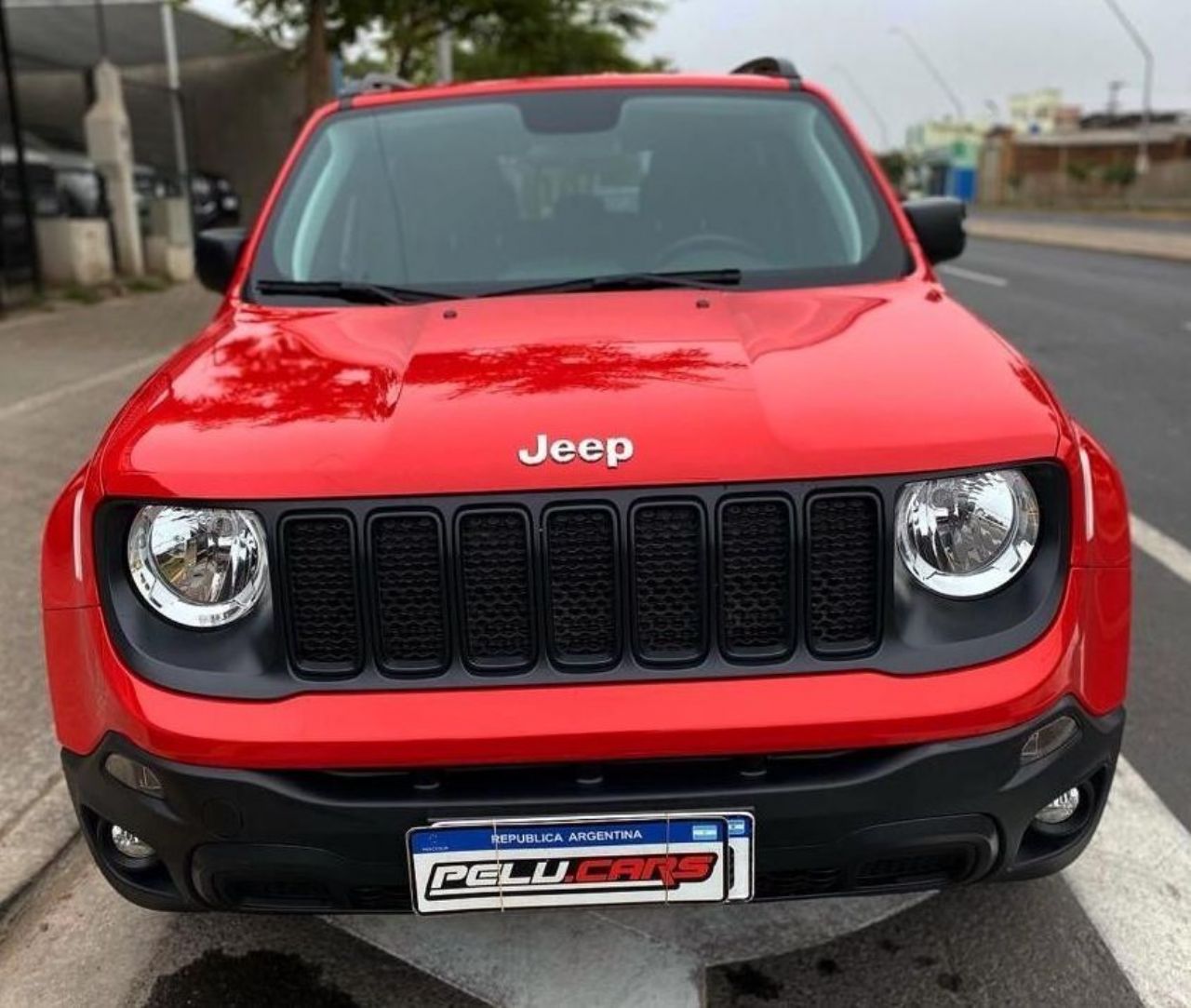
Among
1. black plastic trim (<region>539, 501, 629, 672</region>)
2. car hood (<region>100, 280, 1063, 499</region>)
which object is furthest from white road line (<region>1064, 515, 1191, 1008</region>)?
black plastic trim (<region>539, 501, 629, 672</region>)

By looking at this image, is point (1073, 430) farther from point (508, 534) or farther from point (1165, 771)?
point (1165, 771)

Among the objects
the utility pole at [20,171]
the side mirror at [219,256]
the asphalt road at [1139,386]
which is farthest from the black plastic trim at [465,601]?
the utility pole at [20,171]

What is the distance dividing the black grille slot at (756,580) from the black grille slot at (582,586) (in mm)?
181

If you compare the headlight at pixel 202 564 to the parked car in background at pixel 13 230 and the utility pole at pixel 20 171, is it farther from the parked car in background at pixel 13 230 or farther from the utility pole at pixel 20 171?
the parked car in background at pixel 13 230

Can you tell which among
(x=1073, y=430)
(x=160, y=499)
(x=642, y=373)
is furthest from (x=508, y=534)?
(x=1073, y=430)

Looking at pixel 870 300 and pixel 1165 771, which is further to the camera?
pixel 1165 771

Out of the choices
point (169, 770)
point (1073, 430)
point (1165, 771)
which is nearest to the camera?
A: point (169, 770)

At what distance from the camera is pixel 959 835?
2020mm

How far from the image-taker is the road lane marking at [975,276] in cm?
1711

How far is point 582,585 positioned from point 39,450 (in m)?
5.59

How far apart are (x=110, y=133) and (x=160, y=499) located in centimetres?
1563

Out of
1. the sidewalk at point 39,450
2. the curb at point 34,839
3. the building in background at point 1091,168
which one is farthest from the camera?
the building in background at point 1091,168

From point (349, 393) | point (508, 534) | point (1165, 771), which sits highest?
point (349, 393)

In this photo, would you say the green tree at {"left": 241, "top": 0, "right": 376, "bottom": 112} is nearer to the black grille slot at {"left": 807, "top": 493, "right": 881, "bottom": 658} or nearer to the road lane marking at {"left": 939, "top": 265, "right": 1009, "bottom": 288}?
the road lane marking at {"left": 939, "top": 265, "right": 1009, "bottom": 288}
